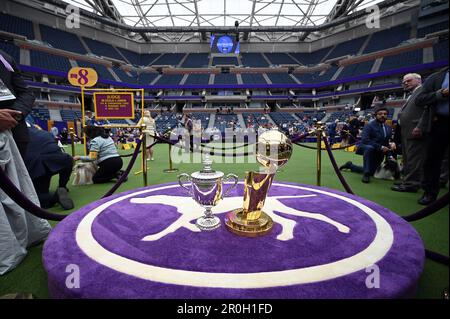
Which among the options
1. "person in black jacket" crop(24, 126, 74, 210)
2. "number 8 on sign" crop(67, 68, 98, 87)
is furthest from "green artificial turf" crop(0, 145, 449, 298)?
"number 8 on sign" crop(67, 68, 98, 87)

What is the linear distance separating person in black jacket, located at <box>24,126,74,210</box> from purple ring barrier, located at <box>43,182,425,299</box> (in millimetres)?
1423

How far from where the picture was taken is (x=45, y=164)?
3.03m

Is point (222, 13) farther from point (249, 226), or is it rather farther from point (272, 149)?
point (249, 226)

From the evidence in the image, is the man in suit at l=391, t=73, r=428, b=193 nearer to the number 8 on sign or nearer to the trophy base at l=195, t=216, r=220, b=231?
the trophy base at l=195, t=216, r=220, b=231

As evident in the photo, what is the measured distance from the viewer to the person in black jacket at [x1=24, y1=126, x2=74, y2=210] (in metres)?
2.90

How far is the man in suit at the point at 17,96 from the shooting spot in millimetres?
1978

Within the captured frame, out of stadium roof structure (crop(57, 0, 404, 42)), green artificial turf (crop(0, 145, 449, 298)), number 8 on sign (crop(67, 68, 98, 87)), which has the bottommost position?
green artificial turf (crop(0, 145, 449, 298))

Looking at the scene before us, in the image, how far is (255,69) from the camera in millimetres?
36750

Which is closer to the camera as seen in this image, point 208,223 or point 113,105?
point 208,223

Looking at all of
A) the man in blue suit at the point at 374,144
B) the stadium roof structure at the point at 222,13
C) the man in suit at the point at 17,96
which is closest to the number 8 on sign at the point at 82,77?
the man in suit at the point at 17,96

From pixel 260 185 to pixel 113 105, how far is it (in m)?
7.17

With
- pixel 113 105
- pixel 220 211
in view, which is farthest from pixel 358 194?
pixel 113 105

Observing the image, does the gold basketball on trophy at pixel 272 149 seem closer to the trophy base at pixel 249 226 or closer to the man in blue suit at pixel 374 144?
the trophy base at pixel 249 226

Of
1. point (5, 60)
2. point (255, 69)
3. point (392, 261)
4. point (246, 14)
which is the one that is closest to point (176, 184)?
point (5, 60)
